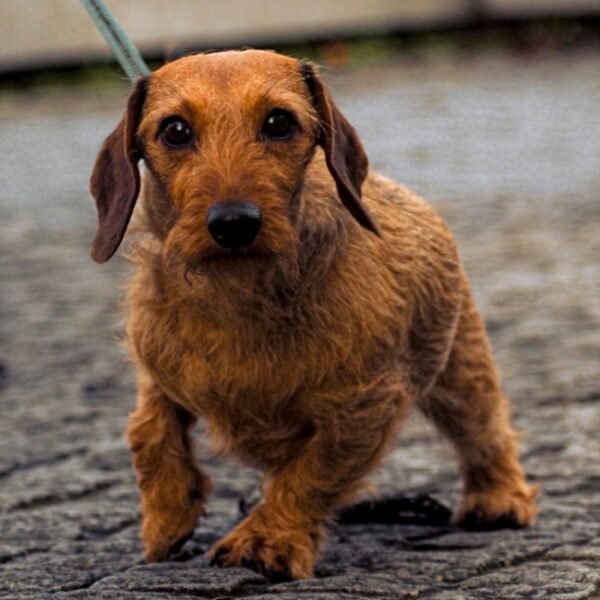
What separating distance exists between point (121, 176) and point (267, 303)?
0.57 m

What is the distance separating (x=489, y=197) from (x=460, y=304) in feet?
29.8

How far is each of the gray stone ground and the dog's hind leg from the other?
138 mm

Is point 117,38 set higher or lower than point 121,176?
higher

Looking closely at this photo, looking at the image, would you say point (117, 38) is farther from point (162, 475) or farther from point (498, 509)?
point (498, 509)

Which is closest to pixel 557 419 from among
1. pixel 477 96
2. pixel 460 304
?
pixel 460 304

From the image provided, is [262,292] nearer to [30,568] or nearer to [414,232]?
[414,232]

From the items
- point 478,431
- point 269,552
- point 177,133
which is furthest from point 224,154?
point 478,431

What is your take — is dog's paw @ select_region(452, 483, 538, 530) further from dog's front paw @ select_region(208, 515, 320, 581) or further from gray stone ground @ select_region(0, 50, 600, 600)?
dog's front paw @ select_region(208, 515, 320, 581)

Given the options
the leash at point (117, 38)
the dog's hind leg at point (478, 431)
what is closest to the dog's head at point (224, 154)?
the leash at point (117, 38)

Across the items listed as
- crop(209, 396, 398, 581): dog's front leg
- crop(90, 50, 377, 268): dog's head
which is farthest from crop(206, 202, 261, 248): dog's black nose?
crop(209, 396, 398, 581): dog's front leg

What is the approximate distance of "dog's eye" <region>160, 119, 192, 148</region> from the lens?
4832 millimetres

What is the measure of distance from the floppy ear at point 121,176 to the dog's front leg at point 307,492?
0.83 m

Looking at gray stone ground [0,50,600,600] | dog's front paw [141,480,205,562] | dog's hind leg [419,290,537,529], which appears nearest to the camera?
gray stone ground [0,50,600,600]

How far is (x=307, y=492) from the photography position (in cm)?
524
